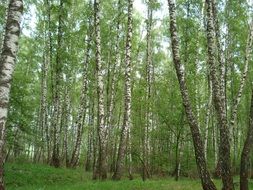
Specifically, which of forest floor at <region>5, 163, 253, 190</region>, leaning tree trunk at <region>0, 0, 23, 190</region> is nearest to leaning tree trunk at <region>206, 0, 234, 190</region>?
forest floor at <region>5, 163, 253, 190</region>

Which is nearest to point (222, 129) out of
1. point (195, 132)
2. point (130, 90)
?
point (195, 132)

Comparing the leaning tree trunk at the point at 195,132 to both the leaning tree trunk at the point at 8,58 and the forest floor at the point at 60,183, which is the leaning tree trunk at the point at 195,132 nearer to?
the forest floor at the point at 60,183

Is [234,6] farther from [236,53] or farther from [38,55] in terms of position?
[38,55]

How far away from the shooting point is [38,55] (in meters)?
45.1

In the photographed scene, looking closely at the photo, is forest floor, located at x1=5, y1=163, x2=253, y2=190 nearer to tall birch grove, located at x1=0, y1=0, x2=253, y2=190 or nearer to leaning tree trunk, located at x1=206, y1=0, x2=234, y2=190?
tall birch grove, located at x1=0, y1=0, x2=253, y2=190

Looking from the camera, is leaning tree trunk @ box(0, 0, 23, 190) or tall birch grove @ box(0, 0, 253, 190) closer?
leaning tree trunk @ box(0, 0, 23, 190)

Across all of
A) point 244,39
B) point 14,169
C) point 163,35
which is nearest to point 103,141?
point 14,169

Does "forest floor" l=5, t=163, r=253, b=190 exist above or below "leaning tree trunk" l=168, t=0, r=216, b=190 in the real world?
below

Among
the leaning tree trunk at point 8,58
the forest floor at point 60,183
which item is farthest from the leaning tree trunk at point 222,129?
the leaning tree trunk at point 8,58

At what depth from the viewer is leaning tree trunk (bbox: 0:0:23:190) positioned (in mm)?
9852

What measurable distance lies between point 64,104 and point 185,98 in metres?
28.3

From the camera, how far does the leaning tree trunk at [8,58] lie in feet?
32.3

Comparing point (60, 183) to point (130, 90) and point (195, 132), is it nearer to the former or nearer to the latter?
point (130, 90)

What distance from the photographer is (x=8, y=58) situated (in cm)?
1025
